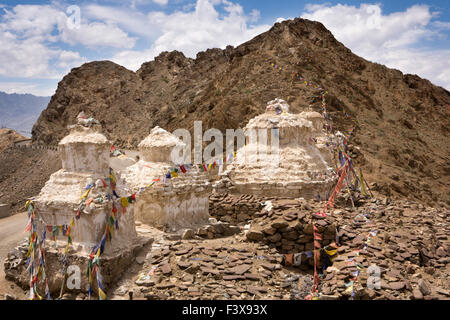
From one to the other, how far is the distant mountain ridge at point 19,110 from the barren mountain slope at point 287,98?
4984 inches

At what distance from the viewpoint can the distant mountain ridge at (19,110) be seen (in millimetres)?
158125

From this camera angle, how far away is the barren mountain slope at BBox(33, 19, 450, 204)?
24734 mm

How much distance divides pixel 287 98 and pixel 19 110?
619ft

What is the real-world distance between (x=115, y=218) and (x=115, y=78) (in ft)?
144

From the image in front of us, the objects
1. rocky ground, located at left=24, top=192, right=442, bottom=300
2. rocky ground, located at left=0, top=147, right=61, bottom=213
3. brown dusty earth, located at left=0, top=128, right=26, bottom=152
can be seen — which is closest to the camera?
rocky ground, located at left=24, top=192, right=442, bottom=300

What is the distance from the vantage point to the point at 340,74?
30.5m

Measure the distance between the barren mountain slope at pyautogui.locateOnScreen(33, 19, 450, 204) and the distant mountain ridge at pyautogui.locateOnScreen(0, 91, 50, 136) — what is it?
12660 cm

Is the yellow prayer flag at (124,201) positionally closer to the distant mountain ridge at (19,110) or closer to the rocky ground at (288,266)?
the rocky ground at (288,266)

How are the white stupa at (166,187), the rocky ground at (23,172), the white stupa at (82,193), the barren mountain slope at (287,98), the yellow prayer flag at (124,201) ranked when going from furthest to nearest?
the barren mountain slope at (287,98), the rocky ground at (23,172), the white stupa at (166,187), the yellow prayer flag at (124,201), the white stupa at (82,193)

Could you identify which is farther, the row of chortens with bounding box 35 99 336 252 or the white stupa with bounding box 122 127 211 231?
the white stupa with bounding box 122 127 211 231

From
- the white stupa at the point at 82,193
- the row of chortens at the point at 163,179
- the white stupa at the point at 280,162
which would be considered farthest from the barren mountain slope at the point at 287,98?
the white stupa at the point at 82,193

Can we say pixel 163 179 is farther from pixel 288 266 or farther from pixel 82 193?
pixel 288 266

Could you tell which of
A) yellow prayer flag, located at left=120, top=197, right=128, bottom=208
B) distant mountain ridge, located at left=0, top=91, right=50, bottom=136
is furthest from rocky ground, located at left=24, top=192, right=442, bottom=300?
distant mountain ridge, located at left=0, top=91, right=50, bottom=136

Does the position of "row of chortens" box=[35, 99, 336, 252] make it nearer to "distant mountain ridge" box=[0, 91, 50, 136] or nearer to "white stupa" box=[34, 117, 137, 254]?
"white stupa" box=[34, 117, 137, 254]
